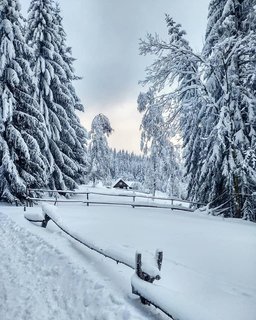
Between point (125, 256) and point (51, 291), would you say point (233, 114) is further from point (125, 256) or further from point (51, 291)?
point (51, 291)

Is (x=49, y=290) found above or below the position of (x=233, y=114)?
below

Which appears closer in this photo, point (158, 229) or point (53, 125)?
point (158, 229)

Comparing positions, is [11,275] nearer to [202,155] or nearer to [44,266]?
[44,266]

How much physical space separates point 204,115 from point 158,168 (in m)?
18.1

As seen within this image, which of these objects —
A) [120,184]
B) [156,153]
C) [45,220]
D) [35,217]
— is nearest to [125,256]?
[45,220]

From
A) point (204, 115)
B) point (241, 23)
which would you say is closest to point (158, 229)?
point (204, 115)

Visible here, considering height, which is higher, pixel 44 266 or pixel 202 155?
pixel 202 155

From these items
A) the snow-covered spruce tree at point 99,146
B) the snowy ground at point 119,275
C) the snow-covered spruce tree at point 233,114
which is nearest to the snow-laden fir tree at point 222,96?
the snow-covered spruce tree at point 233,114

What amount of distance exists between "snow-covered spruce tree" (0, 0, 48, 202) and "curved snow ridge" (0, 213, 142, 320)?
10.4 meters

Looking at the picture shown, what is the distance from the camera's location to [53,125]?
2373 centimetres

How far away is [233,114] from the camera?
50.4 feet

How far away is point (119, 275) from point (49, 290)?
143 centimetres

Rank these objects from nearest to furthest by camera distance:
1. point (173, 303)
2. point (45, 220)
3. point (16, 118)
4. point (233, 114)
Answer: point (173, 303)
point (45, 220)
point (233, 114)
point (16, 118)

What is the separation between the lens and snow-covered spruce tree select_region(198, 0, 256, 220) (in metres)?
14.3
